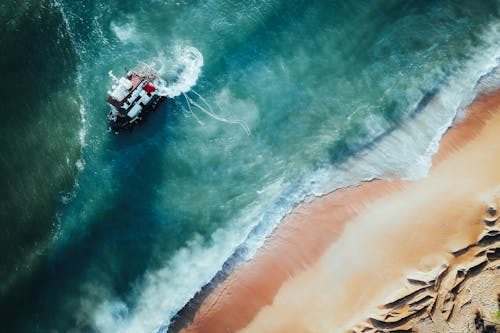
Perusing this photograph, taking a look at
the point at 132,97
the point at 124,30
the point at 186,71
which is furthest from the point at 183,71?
the point at 124,30

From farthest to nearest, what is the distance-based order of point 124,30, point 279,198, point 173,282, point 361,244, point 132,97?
point 124,30 → point 279,198 → point 173,282 → point 132,97 → point 361,244

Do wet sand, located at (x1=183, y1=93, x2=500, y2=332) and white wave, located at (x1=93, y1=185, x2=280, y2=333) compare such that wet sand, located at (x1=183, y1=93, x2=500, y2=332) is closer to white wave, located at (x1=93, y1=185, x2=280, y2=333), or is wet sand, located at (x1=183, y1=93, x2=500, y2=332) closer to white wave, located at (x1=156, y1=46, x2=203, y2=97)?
white wave, located at (x1=93, y1=185, x2=280, y2=333)

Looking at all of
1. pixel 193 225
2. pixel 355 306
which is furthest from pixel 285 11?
pixel 355 306

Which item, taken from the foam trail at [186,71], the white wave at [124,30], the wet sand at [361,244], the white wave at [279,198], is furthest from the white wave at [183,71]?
the wet sand at [361,244]

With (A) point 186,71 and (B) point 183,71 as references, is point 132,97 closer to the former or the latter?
(B) point 183,71

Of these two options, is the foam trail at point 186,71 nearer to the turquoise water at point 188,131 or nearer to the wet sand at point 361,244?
the turquoise water at point 188,131

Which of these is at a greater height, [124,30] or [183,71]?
[124,30]

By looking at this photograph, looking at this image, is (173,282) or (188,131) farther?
(188,131)

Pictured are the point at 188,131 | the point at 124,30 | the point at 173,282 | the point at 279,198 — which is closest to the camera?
the point at 173,282
